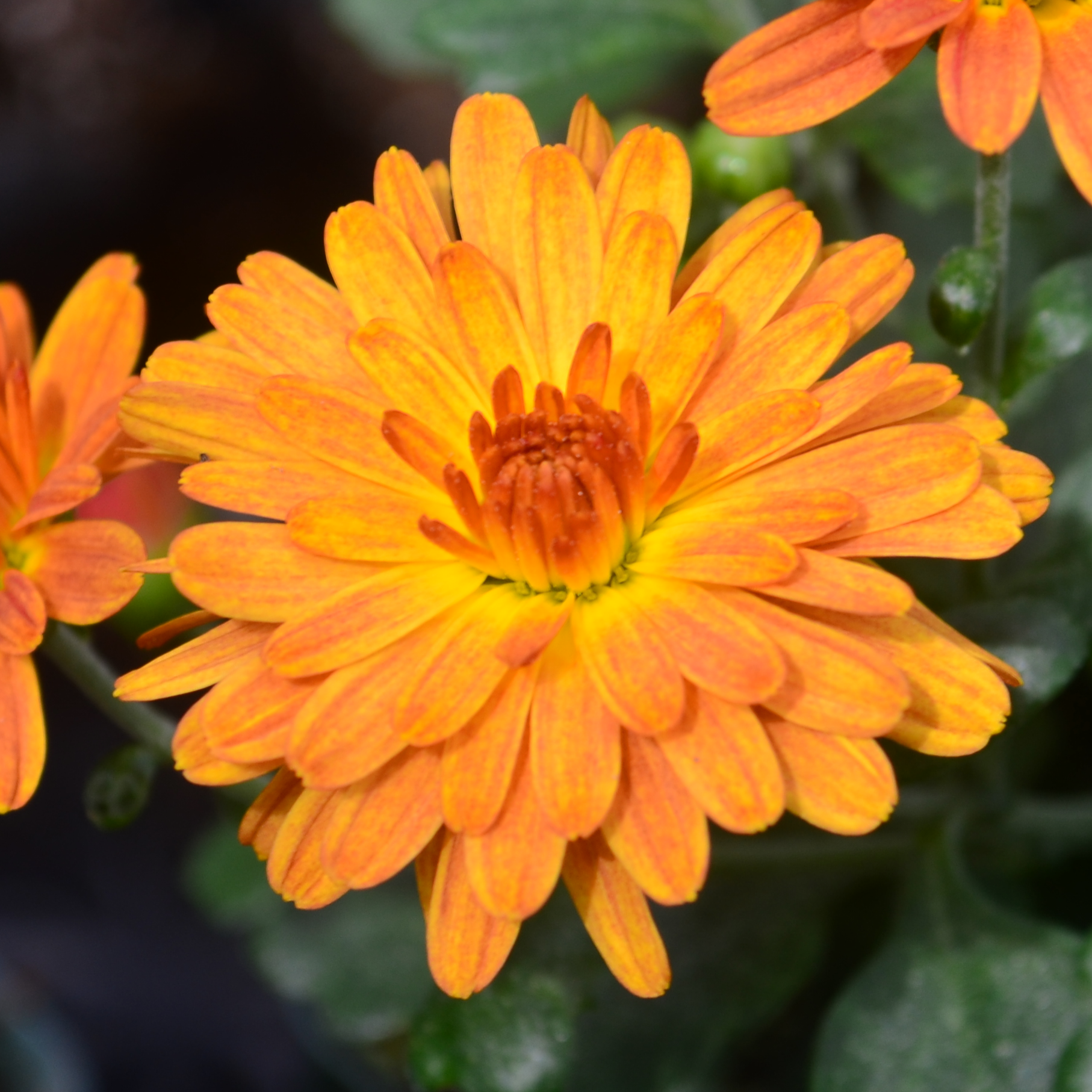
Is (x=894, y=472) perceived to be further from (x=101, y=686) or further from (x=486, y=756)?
(x=101, y=686)

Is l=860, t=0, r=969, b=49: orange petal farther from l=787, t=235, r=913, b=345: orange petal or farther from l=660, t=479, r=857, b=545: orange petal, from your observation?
l=660, t=479, r=857, b=545: orange petal

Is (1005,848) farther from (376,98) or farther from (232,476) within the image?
(376,98)

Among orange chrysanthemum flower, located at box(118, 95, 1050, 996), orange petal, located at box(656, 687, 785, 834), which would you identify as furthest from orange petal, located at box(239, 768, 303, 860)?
orange petal, located at box(656, 687, 785, 834)

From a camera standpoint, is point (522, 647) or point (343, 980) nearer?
point (522, 647)

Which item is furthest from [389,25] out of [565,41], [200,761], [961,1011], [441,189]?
[961,1011]

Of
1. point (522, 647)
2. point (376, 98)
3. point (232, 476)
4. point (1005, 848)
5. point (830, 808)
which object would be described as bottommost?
point (1005, 848)

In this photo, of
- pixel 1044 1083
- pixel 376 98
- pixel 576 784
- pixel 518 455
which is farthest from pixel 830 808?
pixel 376 98
